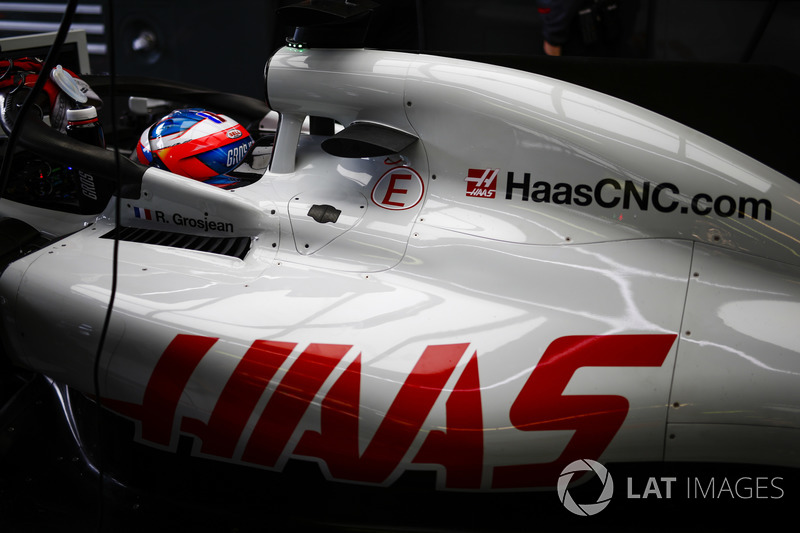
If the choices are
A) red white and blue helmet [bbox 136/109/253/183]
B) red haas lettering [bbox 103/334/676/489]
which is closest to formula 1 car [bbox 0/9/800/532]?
red haas lettering [bbox 103/334/676/489]

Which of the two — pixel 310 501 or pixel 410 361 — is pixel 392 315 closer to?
pixel 410 361

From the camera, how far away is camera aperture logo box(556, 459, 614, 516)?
156cm

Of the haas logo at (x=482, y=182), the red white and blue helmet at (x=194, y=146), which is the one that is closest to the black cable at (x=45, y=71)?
the red white and blue helmet at (x=194, y=146)

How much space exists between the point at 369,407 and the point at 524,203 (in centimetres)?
70

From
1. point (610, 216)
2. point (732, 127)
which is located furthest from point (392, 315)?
point (732, 127)

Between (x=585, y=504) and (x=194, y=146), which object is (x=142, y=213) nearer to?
(x=194, y=146)

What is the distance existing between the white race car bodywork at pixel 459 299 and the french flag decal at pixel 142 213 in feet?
0.24

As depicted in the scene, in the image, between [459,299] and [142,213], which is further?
[142,213]

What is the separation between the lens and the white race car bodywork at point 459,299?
157cm

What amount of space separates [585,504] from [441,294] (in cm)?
62

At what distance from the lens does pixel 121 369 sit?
176 cm

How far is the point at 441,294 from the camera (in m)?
1.80

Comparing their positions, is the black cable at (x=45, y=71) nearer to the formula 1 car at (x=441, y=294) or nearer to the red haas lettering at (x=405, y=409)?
the formula 1 car at (x=441, y=294)

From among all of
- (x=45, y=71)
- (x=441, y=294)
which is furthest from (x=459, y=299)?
(x=45, y=71)
